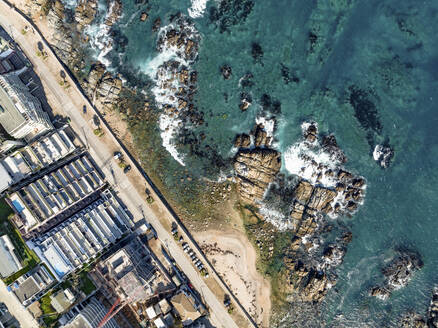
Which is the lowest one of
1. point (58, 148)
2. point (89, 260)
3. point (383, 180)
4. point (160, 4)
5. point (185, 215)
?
point (383, 180)

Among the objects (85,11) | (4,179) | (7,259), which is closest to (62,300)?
(7,259)

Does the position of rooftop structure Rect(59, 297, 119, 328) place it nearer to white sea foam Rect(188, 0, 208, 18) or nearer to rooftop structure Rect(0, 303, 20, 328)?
rooftop structure Rect(0, 303, 20, 328)

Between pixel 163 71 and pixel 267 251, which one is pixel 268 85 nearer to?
pixel 163 71

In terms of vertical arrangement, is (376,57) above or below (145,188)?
below

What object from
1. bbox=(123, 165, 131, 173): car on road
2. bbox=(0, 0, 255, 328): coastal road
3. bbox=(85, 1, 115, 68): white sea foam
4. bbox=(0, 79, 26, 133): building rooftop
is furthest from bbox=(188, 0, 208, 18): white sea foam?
bbox=(0, 79, 26, 133): building rooftop

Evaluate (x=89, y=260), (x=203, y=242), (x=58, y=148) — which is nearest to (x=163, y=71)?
(x=58, y=148)

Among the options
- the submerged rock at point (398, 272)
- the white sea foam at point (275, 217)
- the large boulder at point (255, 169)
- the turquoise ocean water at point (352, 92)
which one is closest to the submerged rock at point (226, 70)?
the turquoise ocean water at point (352, 92)
